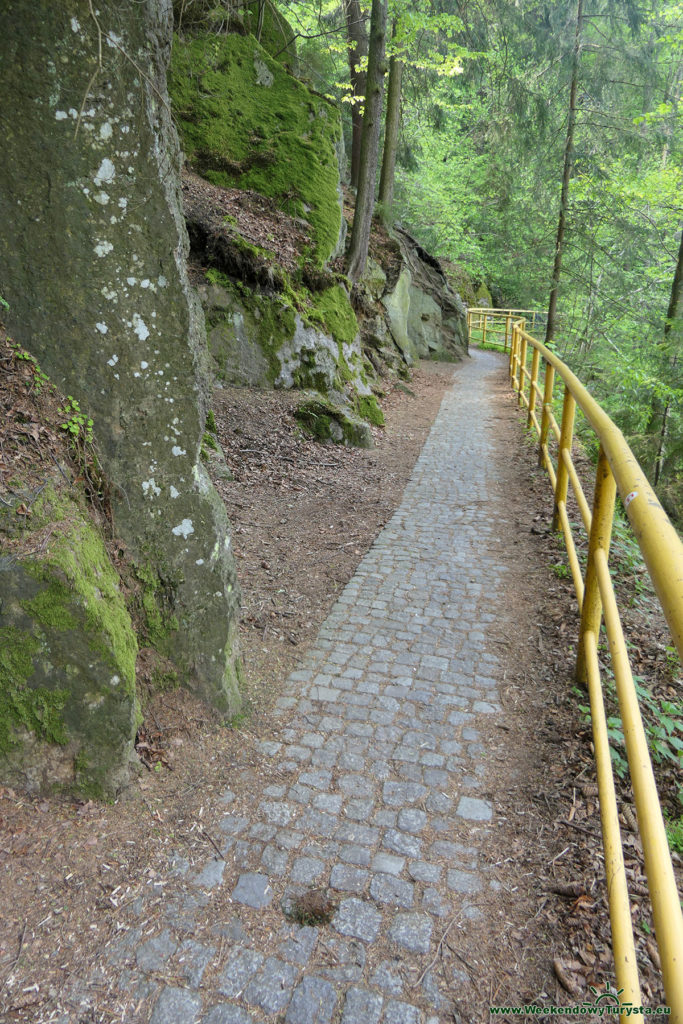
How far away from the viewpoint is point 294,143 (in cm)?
1052

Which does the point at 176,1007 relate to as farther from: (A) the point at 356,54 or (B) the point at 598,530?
(A) the point at 356,54

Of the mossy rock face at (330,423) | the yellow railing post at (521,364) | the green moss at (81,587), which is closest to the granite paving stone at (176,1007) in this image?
the green moss at (81,587)

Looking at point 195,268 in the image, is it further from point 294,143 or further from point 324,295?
point 294,143

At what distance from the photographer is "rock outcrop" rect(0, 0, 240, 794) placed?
7.88 ft

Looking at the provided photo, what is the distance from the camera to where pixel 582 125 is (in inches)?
571

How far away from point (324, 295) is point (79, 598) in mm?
8786

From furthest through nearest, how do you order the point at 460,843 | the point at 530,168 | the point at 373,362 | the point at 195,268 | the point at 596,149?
the point at 530,168 < the point at 596,149 < the point at 373,362 < the point at 195,268 < the point at 460,843

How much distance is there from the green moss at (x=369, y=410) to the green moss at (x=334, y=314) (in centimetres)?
108

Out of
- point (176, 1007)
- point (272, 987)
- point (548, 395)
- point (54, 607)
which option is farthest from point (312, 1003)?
point (548, 395)

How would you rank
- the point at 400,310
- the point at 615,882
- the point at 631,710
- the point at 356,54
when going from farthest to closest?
the point at 400,310 < the point at 356,54 < the point at 615,882 < the point at 631,710

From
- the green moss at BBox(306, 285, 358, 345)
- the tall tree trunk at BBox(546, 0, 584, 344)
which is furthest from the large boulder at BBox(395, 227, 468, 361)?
the green moss at BBox(306, 285, 358, 345)

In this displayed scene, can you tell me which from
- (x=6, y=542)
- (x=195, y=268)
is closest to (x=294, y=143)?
(x=195, y=268)

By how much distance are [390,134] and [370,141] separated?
14.9ft

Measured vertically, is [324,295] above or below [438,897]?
above
